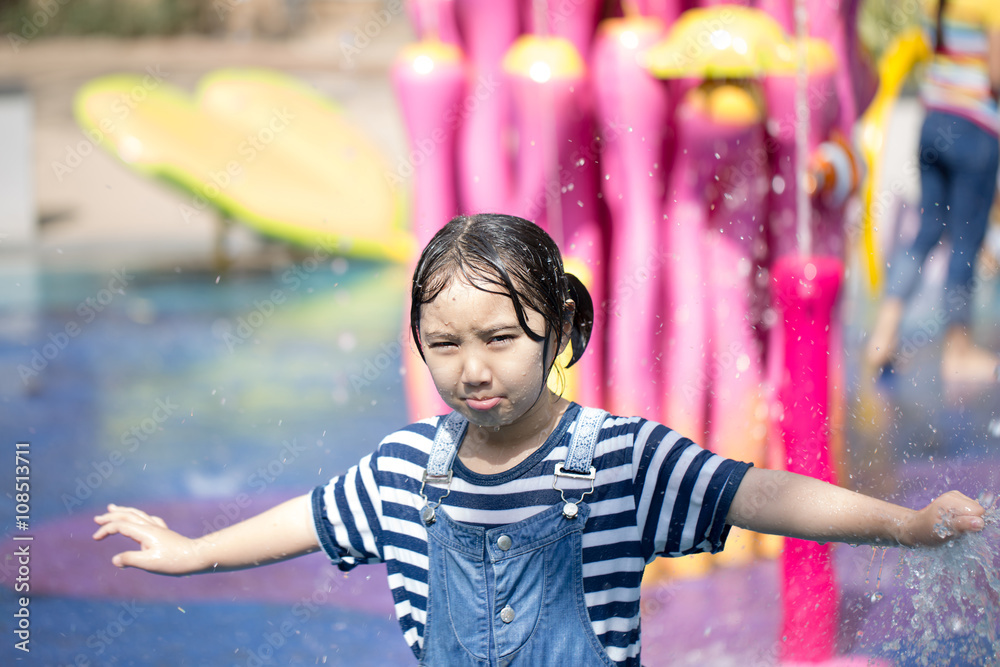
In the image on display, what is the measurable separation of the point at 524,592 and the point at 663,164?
4.88 feet

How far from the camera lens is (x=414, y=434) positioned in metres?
1.25

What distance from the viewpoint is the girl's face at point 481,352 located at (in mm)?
1088

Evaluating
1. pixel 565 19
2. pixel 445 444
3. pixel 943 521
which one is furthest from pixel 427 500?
pixel 565 19

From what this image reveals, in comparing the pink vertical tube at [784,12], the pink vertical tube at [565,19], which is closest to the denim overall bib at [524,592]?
the pink vertical tube at [565,19]

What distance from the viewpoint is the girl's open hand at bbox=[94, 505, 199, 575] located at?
49.6 inches

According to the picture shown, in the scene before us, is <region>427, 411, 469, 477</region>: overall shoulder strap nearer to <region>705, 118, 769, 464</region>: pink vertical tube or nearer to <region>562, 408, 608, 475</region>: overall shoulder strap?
<region>562, 408, 608, 475</region>: overall shoulder strap

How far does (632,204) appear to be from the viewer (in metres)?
2.35

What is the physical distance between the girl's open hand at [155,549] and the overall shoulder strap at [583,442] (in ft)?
1.67

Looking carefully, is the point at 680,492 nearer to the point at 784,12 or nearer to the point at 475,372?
the point at 475,372

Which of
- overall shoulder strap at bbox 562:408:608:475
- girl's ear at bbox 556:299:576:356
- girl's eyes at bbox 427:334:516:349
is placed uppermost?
girl's ear at bbox 556:299:576:356

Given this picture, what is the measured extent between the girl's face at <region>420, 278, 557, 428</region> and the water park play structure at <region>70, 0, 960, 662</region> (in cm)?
107

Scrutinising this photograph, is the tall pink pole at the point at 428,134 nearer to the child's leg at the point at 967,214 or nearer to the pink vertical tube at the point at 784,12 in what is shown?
the pink vertical tube at the point at 784,12

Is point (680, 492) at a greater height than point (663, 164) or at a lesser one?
lesser

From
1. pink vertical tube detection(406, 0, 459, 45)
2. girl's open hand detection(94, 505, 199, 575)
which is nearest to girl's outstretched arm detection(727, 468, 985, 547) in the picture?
girl's open hand detection(94, 505, 199, 575)
